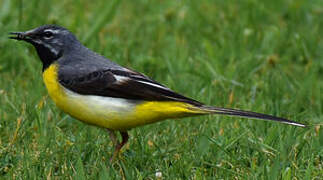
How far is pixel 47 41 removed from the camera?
616cm

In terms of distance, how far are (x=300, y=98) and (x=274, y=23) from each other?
8.11ft

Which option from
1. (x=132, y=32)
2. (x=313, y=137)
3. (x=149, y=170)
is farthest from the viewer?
(x=132, y=32)

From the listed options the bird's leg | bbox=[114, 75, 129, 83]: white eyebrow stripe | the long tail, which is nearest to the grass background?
the bird's leg

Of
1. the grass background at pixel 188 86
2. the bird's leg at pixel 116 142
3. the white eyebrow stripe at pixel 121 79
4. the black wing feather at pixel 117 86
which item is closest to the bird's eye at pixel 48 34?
the black wing feather at pixel 117 86

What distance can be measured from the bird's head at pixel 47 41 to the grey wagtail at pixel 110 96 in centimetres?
1

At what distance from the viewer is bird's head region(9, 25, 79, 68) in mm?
6145

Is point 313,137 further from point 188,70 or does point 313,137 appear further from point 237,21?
point 237,21

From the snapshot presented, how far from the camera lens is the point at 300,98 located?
23.9ft

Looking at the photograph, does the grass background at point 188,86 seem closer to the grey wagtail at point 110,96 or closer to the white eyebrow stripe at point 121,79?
the grey wagtail at point 110,96

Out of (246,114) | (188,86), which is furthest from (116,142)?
(188,86)

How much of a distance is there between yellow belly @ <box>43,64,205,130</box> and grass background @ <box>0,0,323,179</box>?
33 centimetres

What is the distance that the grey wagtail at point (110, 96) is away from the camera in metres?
5.58

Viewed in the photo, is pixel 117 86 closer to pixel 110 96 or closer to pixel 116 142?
pixel 110 96

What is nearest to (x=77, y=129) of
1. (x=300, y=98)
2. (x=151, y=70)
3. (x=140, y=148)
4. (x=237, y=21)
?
(x=140, y=148)
